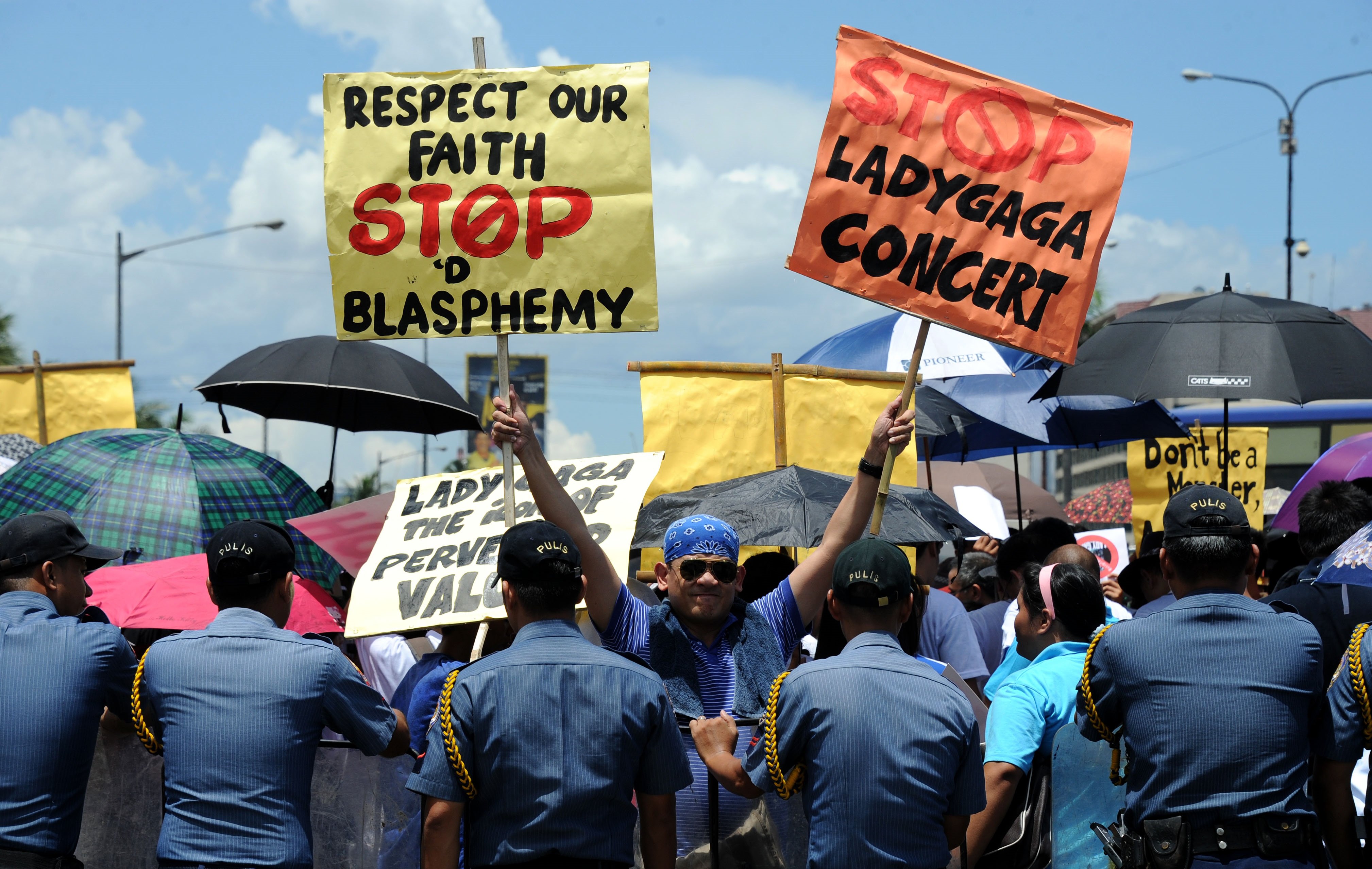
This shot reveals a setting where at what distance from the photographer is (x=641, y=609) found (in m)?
4.32

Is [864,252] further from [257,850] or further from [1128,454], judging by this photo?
[1128,454]

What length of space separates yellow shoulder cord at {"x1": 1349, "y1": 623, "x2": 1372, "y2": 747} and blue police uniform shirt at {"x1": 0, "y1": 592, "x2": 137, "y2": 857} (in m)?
3.38

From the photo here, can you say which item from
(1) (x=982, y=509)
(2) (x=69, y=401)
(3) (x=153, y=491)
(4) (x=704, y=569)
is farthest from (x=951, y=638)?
(2) (x=69, y=401)

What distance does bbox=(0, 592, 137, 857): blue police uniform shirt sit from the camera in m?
3.72

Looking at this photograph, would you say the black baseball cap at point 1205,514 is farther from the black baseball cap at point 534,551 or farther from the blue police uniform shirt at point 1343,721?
the black baseball cap at point 534,551

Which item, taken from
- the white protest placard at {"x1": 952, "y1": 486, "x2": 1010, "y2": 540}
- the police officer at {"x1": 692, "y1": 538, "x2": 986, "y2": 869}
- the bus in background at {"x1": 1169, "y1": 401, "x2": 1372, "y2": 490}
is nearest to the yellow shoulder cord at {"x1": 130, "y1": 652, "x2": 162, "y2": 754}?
the police officer at {"x1": 692, "y1": 538, "x2": 986, "y2": 869}

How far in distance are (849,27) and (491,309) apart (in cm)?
167

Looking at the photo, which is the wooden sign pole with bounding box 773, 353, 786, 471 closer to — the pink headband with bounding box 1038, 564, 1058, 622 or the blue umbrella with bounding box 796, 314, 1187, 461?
the blue umbrella with bounding box 796, 314, 1187, 461

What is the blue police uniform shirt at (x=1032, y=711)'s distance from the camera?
3.98m

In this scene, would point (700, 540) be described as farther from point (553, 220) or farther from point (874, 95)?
point (874, 95)

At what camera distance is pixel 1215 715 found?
344 cm

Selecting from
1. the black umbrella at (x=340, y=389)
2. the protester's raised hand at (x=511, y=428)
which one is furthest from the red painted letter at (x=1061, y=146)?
the black umbrella at (x=340, y=389)

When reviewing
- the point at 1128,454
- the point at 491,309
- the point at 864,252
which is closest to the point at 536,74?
the point at 491,309

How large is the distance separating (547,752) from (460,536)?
2186 millimetres
